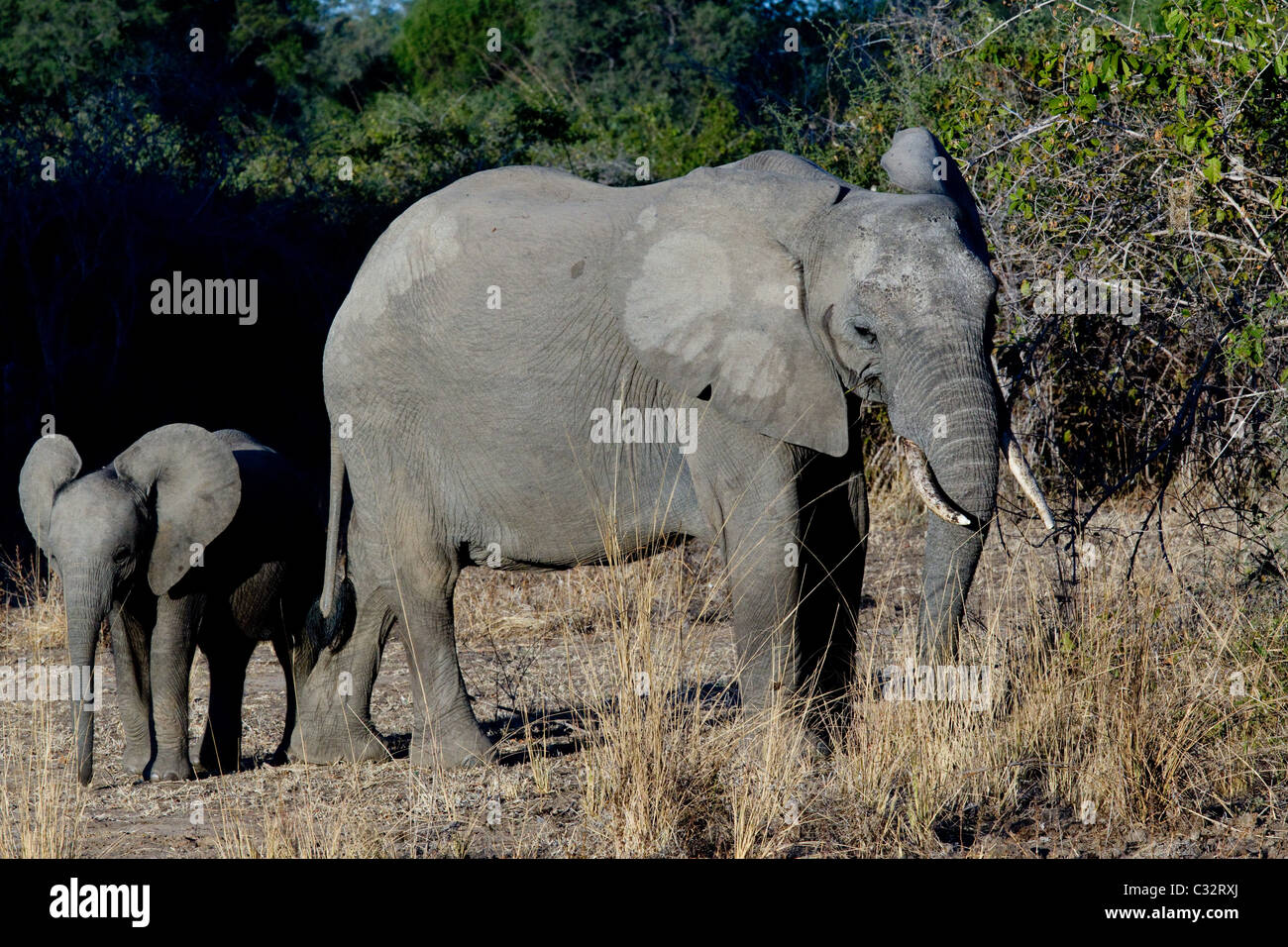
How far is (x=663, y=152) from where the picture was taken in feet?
49.1

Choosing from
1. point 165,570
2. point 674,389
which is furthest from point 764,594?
point 165,570

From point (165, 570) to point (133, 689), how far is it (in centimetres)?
50

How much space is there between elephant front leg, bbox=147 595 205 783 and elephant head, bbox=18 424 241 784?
12cm

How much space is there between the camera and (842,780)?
5078mm

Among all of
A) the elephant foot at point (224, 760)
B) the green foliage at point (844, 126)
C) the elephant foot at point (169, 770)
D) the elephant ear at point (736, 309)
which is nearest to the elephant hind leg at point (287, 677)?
the elephant foot at point (224, 760)

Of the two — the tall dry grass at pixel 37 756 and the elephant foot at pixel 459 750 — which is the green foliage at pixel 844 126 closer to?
the elephant foot at pixel 459 750

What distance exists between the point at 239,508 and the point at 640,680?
2.31 metres

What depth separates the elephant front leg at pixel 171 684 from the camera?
6102 millimetres

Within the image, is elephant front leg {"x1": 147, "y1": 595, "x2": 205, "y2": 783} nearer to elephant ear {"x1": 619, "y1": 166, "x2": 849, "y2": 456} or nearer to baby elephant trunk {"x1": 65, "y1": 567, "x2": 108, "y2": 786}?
baby elephant trunk {"x1": 65, "y1": 567, "x2": 108, "y2": 786}

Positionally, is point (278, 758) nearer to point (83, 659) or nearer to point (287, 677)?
point (287, 677)

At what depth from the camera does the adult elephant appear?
4.96m

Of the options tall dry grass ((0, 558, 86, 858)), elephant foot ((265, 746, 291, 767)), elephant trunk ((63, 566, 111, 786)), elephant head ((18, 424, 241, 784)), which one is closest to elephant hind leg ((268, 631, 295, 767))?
elephant foot ((265, 746, 291, 767))
